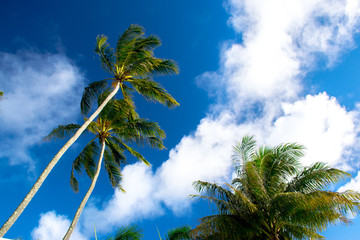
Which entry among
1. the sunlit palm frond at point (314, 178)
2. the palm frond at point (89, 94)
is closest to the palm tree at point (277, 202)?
the sunlit palm frond at point (314, 178)

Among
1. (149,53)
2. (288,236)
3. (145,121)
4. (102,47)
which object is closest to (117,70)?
(102,47)

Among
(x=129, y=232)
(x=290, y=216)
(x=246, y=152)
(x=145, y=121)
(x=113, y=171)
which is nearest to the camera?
(x=290, y=216)

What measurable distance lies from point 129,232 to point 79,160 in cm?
474

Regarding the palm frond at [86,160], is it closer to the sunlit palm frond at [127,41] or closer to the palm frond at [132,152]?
the palm frond at [132,152]

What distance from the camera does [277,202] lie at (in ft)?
23.1

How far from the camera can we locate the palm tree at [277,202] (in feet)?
21.3

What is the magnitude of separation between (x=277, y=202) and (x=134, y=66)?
830 cm

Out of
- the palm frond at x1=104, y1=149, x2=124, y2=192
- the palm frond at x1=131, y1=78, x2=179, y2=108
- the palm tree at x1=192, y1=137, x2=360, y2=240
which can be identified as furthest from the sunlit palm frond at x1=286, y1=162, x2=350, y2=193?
the palm frond at x1=104, y1=149, x2=124, y2=192

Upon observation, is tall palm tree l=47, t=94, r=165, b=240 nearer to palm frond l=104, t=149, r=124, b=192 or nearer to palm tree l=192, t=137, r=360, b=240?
palm frond l=104, t=149, r=124, b=192

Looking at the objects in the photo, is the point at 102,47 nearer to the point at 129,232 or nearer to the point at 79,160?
the point at 79,160

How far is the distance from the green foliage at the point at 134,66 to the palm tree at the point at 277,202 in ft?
16.4

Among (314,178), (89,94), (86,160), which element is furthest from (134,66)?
(314,178)

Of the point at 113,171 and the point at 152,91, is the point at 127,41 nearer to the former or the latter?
the point at 152,91

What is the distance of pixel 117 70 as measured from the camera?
9.80 meters
